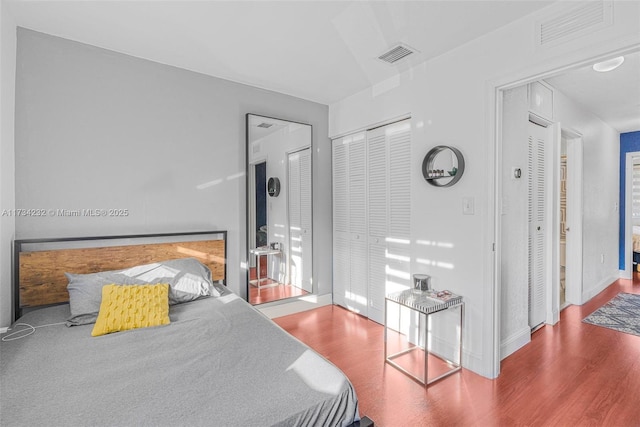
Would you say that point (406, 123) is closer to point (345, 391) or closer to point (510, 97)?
point (510, 97)

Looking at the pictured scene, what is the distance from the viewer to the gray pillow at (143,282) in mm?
2039

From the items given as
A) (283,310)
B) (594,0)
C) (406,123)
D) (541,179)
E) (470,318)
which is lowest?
(283,310)

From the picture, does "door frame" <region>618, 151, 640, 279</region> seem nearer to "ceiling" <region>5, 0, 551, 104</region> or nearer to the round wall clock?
"ceiling" <region>5, 0, 551, 104</region>

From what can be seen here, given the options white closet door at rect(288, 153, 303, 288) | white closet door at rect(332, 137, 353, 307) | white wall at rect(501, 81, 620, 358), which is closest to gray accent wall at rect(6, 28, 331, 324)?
white closet door at rect(288, 153, 303, 288)

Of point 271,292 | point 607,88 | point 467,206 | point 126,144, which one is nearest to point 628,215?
point 607,88

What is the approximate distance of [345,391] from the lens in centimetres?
132

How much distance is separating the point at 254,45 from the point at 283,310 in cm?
Result: 263

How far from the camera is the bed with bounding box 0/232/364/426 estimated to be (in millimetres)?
1164

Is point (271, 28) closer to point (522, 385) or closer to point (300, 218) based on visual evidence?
point (300, 218)

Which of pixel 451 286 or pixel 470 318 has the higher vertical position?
pixel 451 286

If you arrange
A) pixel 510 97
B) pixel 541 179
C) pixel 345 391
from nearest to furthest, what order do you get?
pixel 345 391
pixel 510 97
pixel 541 179

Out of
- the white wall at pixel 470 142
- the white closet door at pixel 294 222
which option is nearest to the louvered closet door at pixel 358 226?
the white closet door at pixel 294 222

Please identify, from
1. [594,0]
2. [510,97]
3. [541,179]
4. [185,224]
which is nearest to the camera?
[594,0]

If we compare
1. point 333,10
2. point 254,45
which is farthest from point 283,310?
point 333,10
